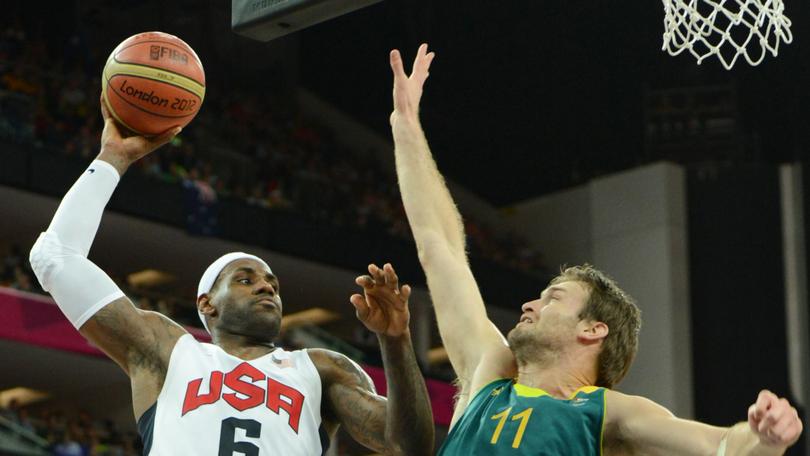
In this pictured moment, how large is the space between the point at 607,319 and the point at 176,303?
15.2 meters

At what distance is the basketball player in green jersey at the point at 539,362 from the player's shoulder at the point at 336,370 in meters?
0.36

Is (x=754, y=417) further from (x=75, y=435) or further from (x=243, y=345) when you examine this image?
(x=75, y=435)

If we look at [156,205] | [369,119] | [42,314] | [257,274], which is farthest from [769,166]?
[257,274]

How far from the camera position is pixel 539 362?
15.8 feet

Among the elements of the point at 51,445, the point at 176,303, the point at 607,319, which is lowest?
the point at 51,445

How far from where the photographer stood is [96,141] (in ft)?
67.1

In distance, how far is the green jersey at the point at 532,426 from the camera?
4535 mm

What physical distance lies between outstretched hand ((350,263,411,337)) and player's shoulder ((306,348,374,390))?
1.46 feet

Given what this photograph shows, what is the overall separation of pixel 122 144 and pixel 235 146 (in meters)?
18.9

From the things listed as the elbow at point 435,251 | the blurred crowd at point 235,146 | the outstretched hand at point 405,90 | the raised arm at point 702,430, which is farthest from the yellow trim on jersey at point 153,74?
the blurred crowd at point 235,146

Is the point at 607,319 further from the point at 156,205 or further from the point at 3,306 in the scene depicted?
the point at 156,205

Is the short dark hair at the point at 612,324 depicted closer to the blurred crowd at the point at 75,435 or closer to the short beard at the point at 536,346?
the short beard at the point at 536,346

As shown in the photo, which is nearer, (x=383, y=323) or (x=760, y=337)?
(x=383, y=323)

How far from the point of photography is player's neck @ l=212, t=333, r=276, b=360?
17.4ft
